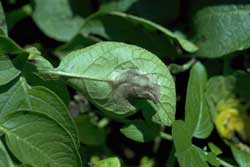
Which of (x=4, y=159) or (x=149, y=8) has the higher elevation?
(x=149, y=8)

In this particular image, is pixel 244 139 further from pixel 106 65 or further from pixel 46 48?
pixel 46 48

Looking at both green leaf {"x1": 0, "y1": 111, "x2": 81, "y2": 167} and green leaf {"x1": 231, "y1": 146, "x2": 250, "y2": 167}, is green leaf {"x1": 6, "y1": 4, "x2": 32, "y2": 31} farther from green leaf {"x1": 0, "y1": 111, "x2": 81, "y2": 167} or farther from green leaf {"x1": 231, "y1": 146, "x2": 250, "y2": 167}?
green leaf {"x1": 231, "y1": 146, "x2": 250, "y2": 167}

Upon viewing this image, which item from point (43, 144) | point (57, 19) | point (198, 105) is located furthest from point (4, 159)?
point (57, 19)

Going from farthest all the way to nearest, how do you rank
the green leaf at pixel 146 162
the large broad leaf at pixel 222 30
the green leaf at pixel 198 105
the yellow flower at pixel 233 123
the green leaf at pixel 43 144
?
1. the green leaf at pixel 146 162
2. the yellow flower at pixel 233 123
3. the large broad leaf at pixel 222 30
4. the green leaf at pixel 198 105
5. the green leaf at pixel 43 144

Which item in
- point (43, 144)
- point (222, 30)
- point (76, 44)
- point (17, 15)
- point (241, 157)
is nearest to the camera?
point (43, 144)

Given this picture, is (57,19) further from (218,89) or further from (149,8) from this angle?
(218,89)

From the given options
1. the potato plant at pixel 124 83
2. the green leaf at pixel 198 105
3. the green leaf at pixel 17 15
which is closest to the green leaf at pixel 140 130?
the potato plant at pixel 124 83

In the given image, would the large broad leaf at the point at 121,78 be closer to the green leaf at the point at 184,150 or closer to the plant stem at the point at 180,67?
the green leaf at the point at 184,150

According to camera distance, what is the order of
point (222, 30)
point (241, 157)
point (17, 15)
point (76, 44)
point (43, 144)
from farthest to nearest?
point (17, 15)
point (76, 44)
point (222, 30)
point (241, 157)
point (43, 144)
